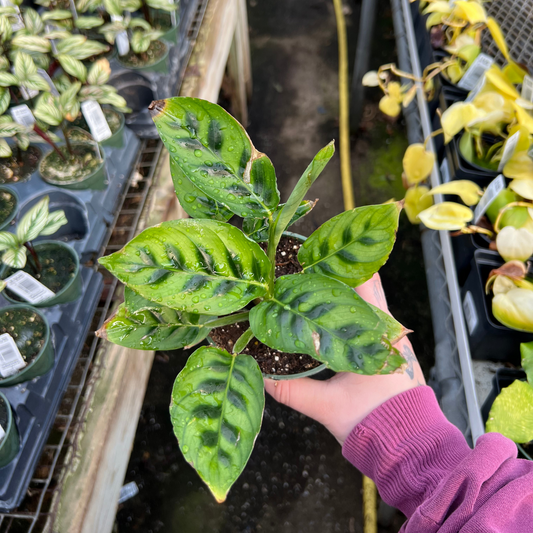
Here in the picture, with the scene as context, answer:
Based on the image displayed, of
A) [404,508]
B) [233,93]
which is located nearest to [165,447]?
[404,508]

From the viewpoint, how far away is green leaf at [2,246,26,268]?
2.45 feet

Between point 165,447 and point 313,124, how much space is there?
1.50 meters

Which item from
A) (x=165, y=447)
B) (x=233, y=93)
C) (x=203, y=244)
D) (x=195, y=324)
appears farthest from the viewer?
(x=233, y=93)

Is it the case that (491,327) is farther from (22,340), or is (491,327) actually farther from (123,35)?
(123,35)

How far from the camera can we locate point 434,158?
1.20 m

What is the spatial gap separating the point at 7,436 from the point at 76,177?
1.85 ft

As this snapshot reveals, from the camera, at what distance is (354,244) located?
20.7 inches

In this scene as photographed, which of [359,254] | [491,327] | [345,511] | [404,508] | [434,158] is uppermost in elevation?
[359,254]

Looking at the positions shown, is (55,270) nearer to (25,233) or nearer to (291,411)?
(25,233)

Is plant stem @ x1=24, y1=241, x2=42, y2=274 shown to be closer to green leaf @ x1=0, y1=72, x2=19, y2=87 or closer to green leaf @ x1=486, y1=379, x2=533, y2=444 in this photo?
green leaf @ x1=0, y1=72, x2=19, y2=87

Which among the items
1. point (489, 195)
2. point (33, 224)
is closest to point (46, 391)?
point (33, 224)

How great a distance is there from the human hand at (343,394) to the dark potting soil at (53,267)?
49cm

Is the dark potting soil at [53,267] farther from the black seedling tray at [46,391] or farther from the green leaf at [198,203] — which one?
the green leaf at [198,203]

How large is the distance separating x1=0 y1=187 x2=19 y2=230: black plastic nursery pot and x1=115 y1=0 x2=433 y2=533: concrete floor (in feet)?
2.25
